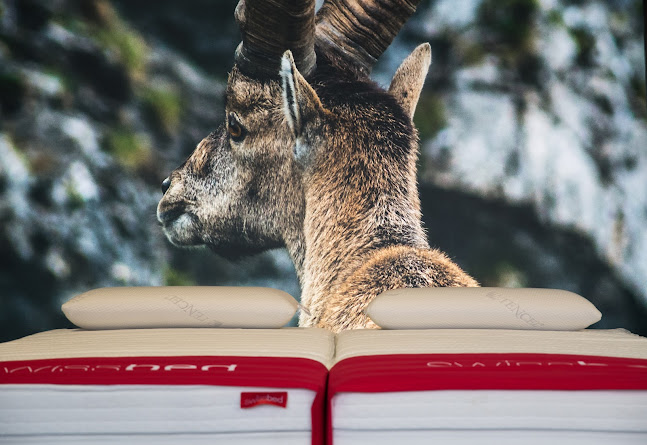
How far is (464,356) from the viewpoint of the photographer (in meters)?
1.33

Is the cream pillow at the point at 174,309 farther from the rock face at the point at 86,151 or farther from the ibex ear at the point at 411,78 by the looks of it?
the ibex ear at the point at 411,78

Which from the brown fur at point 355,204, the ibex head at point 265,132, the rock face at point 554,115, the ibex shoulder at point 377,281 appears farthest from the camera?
the rock face at point 554,115

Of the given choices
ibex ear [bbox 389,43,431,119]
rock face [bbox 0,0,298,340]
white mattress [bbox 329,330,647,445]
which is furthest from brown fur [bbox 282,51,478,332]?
white mattress [bbox 329,330,647,445]

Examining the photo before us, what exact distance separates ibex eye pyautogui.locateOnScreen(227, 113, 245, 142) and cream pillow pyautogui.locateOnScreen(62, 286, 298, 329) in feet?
3.02

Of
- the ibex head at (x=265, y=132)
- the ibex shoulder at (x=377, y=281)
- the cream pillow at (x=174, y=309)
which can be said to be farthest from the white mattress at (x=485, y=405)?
the ibex head at (x=265, y=132)

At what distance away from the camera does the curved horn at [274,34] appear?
7.68 ft

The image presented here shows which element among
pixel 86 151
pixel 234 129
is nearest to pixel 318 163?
pixel 234 129

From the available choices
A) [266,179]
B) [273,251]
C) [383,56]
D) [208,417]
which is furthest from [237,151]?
[208,417]

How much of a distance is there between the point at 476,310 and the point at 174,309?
925 millimetres

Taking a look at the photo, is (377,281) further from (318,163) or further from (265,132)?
(265,132)

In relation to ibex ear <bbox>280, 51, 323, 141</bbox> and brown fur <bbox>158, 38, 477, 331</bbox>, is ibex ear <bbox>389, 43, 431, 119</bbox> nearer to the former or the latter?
brown fur <bbox>158, 38, 477, 331</bbox>

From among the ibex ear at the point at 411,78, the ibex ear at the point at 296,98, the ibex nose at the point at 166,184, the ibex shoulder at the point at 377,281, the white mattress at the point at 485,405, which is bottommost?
the white mattress at the point at 485,405

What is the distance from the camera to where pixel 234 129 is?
2.58 metres

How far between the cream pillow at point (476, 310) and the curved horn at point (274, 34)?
1.15 metres
